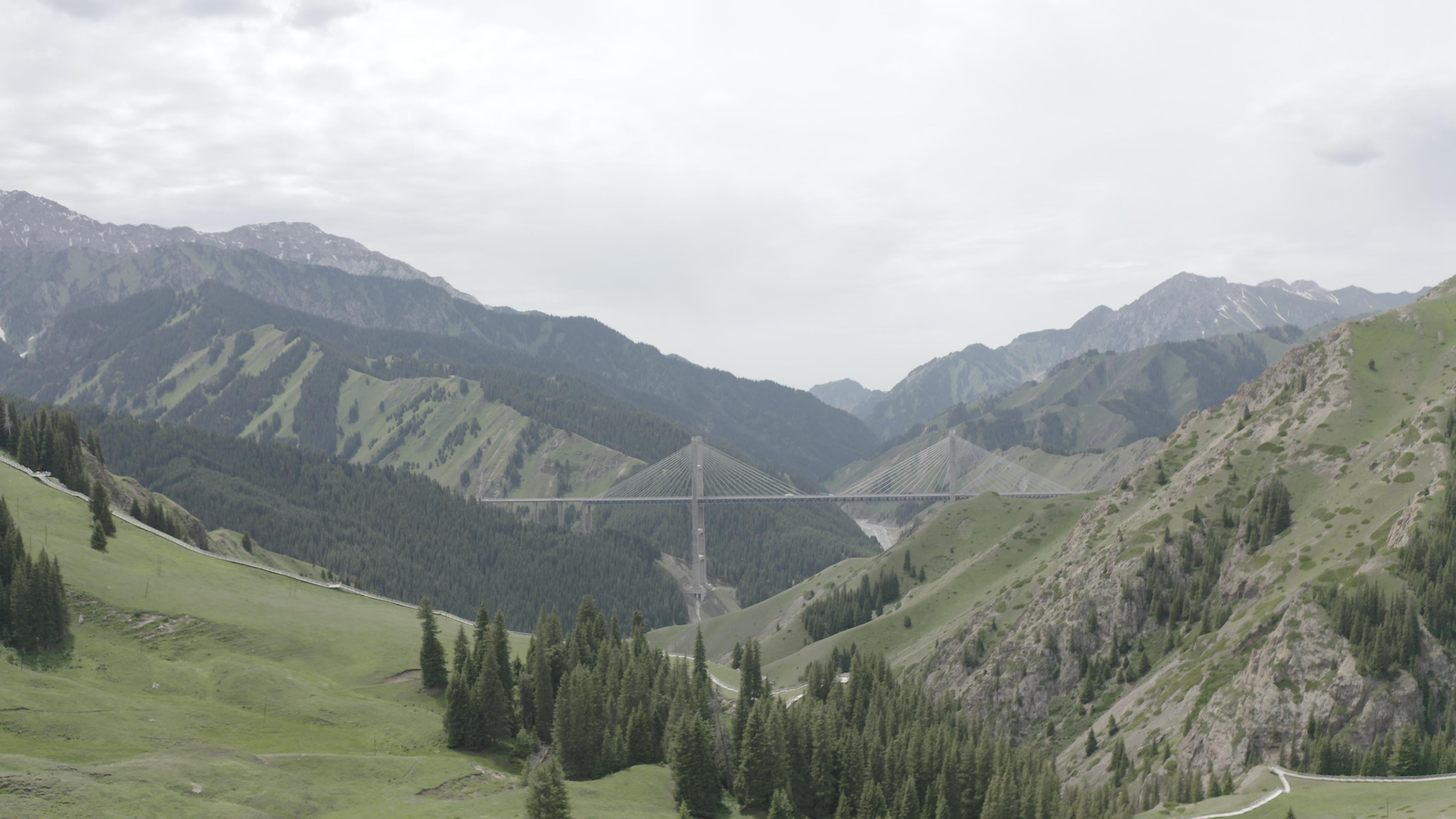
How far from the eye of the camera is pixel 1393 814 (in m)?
80.8

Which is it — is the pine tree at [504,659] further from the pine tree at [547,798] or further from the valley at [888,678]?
the pine tree at [547,798]

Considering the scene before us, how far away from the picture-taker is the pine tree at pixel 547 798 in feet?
213

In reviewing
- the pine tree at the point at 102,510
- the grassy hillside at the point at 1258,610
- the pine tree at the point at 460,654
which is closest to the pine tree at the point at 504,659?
the pine tree at the point at 460,654

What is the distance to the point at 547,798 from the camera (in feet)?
213

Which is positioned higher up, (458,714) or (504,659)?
(504,659)

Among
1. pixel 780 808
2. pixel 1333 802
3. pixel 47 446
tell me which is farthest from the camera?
pixel 47 446

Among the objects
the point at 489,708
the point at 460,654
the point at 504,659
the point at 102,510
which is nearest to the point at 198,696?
the point at 460,654

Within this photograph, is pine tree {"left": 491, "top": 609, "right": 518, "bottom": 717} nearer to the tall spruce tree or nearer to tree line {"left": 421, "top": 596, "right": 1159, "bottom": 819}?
tree line {"left": 421, "top": 596, "right": 1159, "bottom": 819}

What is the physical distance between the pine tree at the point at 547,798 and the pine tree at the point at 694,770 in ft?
62.8

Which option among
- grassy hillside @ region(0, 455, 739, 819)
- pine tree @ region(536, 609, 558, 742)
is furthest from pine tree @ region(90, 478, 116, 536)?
pine tree @ region(536, 609, 558, 742)

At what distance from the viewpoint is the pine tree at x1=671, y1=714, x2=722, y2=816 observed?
277ft

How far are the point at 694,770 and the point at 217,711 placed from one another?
38.0 meters

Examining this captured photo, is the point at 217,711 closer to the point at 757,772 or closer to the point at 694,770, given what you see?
the point at 694,770

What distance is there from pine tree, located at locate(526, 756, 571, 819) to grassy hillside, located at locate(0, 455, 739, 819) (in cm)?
265
